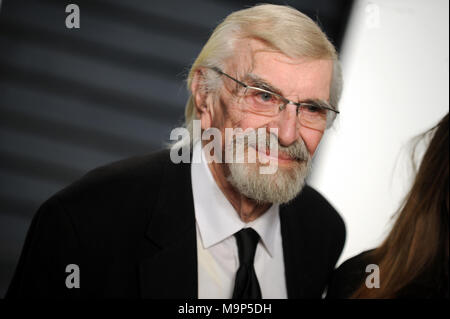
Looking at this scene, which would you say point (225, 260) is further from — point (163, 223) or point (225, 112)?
point (225, 112)

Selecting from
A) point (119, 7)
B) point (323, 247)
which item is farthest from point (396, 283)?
point (119, 7)

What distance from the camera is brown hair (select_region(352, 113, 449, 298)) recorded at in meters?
1.25

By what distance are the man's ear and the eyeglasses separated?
0.16ft

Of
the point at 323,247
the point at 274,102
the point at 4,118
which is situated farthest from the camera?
the point at 323,247

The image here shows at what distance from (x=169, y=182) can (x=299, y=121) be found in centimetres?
32

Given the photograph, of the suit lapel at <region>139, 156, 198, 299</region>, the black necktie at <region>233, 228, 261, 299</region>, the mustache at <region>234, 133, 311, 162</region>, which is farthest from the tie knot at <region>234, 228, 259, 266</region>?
the mustache at <region>234, 133, 311, 162</region>

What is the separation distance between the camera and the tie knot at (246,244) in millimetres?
1230

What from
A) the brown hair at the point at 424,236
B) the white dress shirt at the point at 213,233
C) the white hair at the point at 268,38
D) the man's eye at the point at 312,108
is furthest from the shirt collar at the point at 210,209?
the brown hair at the point at 424,236

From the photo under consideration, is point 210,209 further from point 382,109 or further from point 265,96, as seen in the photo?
point 382,109

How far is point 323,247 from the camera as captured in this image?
4.47ft

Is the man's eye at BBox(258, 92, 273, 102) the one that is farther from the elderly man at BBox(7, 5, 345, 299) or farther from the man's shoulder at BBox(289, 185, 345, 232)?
the man's shoulder at BBox(289, 185, 345, 232)

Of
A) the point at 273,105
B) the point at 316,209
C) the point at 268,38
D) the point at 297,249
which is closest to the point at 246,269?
the point at 297,249

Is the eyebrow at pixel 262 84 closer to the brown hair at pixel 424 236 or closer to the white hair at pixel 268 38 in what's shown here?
the white hair at pixel 268 38
